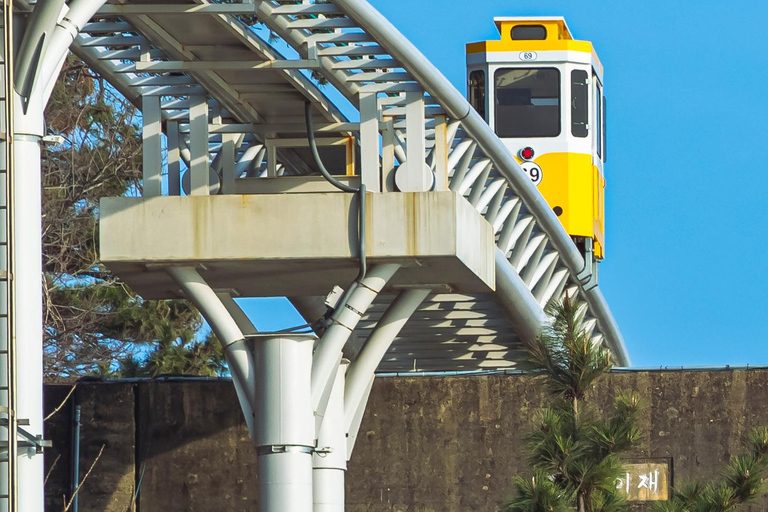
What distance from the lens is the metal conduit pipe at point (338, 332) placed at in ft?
55.5

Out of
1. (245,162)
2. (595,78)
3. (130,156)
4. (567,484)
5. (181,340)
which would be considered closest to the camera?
(567,484)

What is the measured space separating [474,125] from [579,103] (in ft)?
30.2

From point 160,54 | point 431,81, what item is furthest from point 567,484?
point 160,54

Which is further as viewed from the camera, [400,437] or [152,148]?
[400,437]

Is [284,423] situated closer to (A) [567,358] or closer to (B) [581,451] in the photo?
(A) [567,358]

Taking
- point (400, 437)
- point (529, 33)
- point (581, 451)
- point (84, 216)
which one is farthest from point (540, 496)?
point (84, 216)

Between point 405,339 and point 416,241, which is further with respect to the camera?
point 405,339

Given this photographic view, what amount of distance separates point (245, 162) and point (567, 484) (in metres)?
9.18

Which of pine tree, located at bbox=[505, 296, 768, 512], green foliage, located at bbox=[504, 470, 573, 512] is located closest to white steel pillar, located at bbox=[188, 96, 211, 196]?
pine tree, located at bbox=[505, 296, 768, 512]

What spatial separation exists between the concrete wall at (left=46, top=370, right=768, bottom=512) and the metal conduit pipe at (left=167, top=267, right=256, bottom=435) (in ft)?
8.19

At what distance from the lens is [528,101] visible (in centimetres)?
3002

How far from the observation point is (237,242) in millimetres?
16906

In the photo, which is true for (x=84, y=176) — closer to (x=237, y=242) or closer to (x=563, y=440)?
(x=237, y=242)

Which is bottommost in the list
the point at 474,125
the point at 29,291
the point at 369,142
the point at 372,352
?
the point at 372,352
